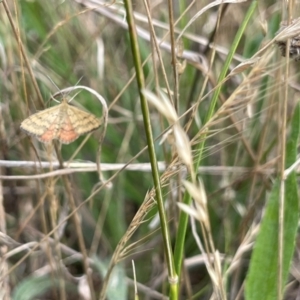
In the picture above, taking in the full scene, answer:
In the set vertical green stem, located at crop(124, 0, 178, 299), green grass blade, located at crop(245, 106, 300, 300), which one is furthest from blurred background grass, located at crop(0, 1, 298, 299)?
vertical green stem, located at crop(124, 0, 178, 299)

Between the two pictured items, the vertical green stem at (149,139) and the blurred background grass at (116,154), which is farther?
the blurred background grass at (116,154)

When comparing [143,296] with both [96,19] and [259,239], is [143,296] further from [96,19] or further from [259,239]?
[96,19]

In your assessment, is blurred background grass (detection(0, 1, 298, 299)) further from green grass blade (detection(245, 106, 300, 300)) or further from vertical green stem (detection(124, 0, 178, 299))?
vertical green stem (detection(124, 0, 178, 299))

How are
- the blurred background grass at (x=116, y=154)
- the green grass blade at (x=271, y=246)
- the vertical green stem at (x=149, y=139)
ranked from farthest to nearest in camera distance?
the blurred background grass at (x=116, y=154), the green grass blade at (x=271, y=246), the vertical green stem at (x=149, y=139)

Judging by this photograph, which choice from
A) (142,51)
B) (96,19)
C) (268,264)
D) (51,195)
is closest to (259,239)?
(268,264)

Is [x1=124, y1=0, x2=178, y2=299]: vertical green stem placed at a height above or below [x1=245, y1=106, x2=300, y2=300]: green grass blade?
above

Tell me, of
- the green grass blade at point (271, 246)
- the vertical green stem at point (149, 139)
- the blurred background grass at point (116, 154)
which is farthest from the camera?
the blurred background grass at point (116, 154)

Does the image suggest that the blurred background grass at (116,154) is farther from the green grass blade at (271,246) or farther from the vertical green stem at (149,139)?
the vertical green stem at (149,139)

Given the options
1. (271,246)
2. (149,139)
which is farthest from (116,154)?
(149,139)

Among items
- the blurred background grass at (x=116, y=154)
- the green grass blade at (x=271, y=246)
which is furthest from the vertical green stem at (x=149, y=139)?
the blurred background grass at (x=116, y=154)
